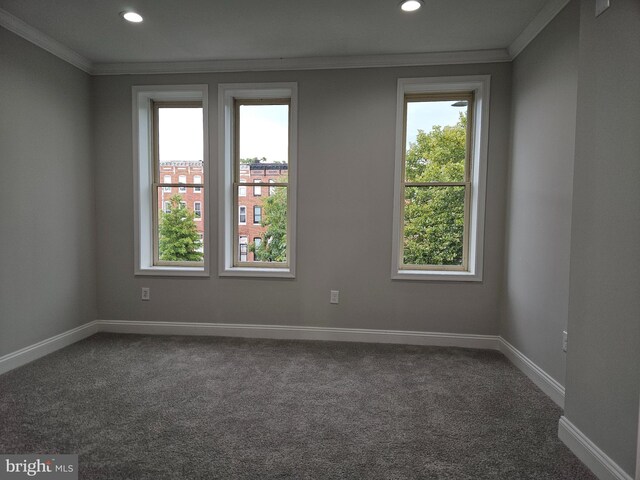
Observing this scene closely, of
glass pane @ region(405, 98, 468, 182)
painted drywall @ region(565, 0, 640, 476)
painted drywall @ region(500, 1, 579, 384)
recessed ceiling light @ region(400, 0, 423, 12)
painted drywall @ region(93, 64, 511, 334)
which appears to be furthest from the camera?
glass pane @ region(405, 98, 468, 182)

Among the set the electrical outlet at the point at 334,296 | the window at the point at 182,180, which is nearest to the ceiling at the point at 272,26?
the window at the point at 182,180

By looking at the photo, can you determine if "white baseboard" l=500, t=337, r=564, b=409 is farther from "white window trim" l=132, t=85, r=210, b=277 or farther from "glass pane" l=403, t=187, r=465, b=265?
"white window trim" l=132, t=85, r=210, b=277

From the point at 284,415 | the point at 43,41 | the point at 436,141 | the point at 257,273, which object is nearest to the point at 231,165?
the point at 257,273

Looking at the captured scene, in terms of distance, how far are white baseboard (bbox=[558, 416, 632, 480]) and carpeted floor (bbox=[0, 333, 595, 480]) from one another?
51 millimetres

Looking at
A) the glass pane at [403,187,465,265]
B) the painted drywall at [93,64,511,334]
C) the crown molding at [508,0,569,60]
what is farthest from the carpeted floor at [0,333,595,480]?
the crown molding at [508,0,569,60]

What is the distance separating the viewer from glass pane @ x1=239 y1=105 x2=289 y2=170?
344 centimetres

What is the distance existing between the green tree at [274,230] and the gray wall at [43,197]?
1681 millimetres

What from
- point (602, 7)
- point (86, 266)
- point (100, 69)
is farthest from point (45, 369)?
point (602, 7)

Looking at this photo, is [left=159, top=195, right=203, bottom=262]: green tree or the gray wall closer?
the gray wall

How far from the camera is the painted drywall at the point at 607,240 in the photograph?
54.2 inches

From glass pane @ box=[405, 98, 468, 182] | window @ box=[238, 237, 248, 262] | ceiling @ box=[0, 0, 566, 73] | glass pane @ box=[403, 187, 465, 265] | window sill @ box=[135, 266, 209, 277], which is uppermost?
ceiling @ box=[0, 0, 566, 73]

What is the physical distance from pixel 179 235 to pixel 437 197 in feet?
8.70

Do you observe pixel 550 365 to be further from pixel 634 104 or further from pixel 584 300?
pixel 634 104

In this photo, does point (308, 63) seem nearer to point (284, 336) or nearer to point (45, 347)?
point (284, 336)
